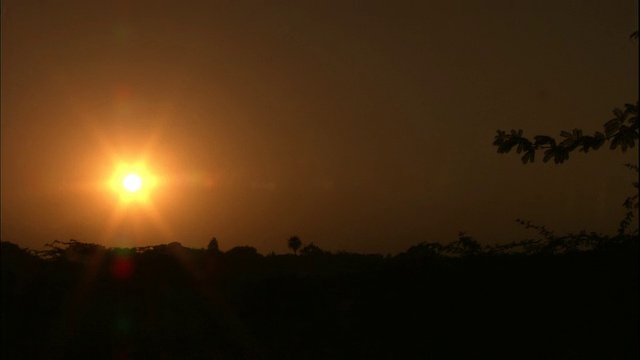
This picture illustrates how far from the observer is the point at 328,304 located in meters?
8.29

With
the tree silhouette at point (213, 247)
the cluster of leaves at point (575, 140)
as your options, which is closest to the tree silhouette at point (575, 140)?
the cluster of leaves at point (575, 140)

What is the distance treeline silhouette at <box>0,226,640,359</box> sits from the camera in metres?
6.38

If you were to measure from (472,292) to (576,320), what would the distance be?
41.4 inches

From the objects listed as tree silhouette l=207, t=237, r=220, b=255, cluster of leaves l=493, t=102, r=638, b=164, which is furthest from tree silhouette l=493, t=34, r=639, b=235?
→ tree silhouette l=207, t=237, r=220, b=255

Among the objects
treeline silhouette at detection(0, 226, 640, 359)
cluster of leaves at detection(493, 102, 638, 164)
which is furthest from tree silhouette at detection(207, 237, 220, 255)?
cluster of leaves at detection(493, 102, 638, 164)

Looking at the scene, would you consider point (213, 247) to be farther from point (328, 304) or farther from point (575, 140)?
point (575, 140)

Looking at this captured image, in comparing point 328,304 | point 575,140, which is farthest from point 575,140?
point 328,304

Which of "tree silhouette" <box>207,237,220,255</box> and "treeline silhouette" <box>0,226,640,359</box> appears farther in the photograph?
"tree silhouette" <box>207,237,220,255</box>

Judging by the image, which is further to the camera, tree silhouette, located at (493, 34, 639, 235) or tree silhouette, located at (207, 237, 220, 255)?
tree silhouette, located at (207, 237, 220, 255)

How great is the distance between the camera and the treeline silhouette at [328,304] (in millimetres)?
6379

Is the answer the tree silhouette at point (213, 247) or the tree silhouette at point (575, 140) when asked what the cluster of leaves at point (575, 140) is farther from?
the tree silhouette at point (213, 247)

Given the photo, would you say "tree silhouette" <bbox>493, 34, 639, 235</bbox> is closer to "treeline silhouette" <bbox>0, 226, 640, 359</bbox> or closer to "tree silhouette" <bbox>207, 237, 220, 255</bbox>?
"treeline silhouette" <bbox>0, 226, 640, 359</bbox>

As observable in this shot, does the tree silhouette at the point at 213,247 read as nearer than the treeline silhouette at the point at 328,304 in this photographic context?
No

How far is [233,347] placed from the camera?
880 cm
